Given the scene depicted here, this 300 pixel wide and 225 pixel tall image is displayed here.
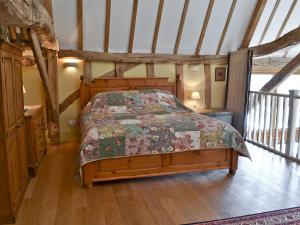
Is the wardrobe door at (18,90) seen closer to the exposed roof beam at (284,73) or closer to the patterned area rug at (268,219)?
the patterned area rug at (268,219)

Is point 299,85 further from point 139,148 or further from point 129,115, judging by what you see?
point 139,148

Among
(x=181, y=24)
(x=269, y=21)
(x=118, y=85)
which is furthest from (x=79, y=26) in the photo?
(x=269, y=21)

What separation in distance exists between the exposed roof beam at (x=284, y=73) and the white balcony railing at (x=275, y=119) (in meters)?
0.59

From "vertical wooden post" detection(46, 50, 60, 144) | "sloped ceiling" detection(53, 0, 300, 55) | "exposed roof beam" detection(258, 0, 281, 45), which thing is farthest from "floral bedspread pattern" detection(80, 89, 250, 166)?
"exposed roof beam" detection(258, 0, 281, 45)

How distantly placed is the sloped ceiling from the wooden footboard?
2.59m

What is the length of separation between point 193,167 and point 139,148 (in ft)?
2.55

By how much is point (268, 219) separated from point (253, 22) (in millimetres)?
3887

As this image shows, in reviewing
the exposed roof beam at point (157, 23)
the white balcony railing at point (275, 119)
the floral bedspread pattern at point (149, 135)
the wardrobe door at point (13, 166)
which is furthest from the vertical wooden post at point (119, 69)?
the wardrobe door at point (13, 166)

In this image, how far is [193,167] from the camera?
3322 mm

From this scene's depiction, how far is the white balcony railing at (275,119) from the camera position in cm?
402

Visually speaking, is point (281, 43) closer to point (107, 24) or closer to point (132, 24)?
point (132, 24)

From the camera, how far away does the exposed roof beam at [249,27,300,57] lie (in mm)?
3992

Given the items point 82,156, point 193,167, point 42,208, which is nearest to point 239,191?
point 193,167

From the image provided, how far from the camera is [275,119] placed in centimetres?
448
